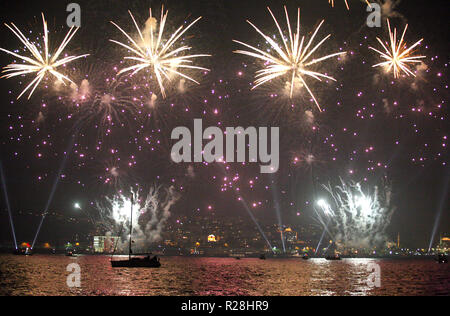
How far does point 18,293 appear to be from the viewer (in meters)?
36.5

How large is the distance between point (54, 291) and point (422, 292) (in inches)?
1360

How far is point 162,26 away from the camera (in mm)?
35062
